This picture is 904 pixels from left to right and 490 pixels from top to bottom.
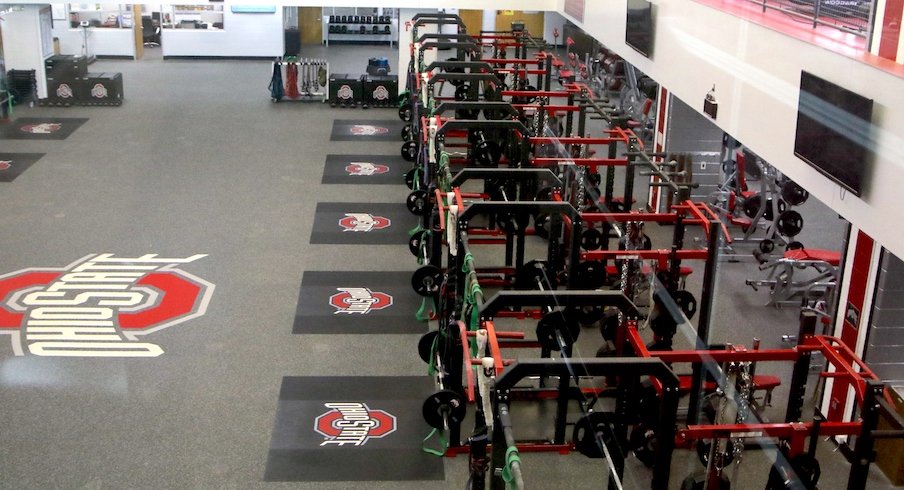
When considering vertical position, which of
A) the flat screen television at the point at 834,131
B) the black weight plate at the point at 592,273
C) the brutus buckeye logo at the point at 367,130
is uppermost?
the flat screen television at the point at 834,131

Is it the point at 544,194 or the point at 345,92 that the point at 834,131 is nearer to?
the point at 544,194

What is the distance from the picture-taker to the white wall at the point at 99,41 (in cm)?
2150

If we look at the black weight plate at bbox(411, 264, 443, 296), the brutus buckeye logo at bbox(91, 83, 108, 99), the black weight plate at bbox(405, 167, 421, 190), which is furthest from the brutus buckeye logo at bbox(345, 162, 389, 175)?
the brutus buckeye logo at bbox(91, 83, 108, 99)

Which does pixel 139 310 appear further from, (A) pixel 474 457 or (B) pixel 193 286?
(A) pixel 474 457

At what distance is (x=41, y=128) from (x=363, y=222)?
278 inches

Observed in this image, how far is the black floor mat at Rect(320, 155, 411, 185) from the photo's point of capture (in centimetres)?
1358

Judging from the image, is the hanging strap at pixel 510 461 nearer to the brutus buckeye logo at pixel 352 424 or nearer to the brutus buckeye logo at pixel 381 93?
the brutus buckeye logo at pixel 352 424

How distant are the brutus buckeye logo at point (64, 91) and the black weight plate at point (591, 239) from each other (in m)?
11.2

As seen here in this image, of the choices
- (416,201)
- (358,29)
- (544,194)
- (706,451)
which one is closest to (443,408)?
(706,451)

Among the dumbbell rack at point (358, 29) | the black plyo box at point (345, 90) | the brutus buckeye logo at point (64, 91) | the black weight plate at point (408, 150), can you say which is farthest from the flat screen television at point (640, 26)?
the dumbbell rack at point (358, 29)

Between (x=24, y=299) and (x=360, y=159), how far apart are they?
6131 mm

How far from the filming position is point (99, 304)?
9398mm

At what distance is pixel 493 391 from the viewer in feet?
17.4

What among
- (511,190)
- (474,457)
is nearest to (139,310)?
(511,190)
